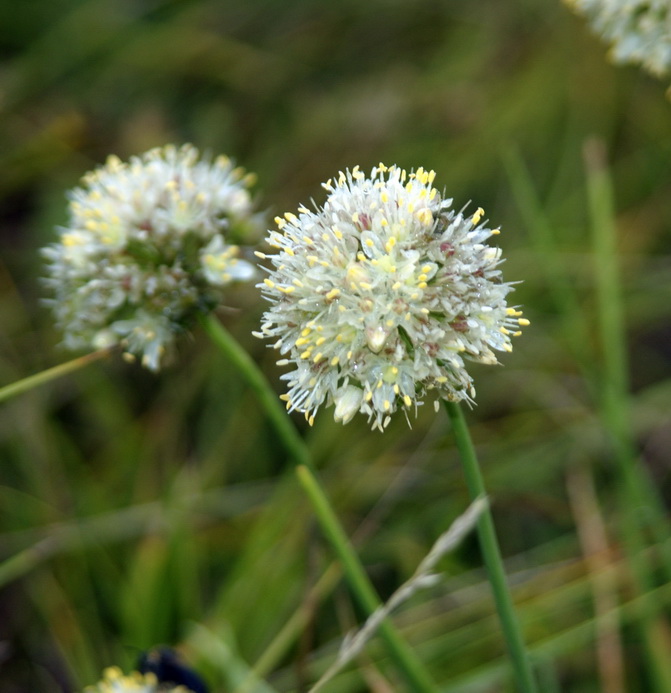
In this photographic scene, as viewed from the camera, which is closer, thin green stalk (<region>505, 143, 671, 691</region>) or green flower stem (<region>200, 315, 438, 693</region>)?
green flower stem (<region>200, 315, 438, 693</region>)

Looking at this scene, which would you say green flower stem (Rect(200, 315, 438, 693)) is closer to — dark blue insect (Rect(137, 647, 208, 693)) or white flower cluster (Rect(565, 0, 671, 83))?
dark blue insect (Rect(137, 647, 208, 693))

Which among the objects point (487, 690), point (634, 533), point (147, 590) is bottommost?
point (487, 690)

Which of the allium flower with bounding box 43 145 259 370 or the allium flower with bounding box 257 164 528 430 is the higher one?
Answer: the allium flower with bounding box 43 145 259 370

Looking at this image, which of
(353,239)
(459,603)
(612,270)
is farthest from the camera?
(459,603)

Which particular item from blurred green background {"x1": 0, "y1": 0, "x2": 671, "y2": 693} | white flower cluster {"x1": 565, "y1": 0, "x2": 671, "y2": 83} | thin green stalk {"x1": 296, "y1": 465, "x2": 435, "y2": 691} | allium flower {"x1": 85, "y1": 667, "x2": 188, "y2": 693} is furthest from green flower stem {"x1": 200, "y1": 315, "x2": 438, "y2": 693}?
white flower cluster {"x1": 565, "y1": 0, "x2": 671, "y2": 83}

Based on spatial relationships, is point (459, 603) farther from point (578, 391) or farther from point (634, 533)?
point (578, 391)

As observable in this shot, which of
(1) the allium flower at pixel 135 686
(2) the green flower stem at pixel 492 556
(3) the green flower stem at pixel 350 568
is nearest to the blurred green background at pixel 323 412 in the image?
(1) the allium flower at pixel 135 686

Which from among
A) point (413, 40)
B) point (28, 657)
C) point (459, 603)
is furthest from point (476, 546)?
point (413, 40)
